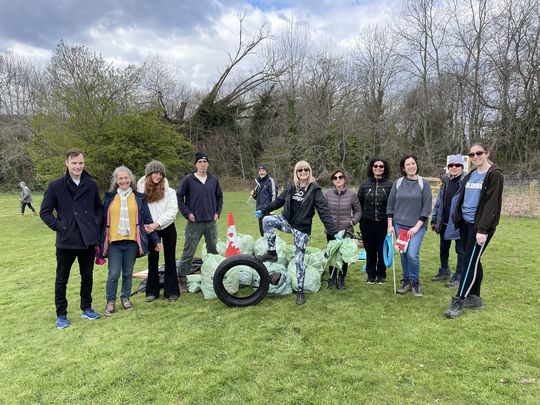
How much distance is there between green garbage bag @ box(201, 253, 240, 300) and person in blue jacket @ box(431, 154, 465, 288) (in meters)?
2.93

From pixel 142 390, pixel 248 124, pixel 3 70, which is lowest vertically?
pixel 142 390

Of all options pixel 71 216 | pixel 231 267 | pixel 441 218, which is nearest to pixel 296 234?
pixel 231 267

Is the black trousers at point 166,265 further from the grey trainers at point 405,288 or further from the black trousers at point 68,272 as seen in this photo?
the grey trainers at point 405,288

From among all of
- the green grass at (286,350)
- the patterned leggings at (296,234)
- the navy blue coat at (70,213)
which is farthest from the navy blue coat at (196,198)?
the navy blue coat at (70,213)

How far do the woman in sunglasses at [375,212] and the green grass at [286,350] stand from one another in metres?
0.35

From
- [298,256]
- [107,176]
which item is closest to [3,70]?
[107,176]

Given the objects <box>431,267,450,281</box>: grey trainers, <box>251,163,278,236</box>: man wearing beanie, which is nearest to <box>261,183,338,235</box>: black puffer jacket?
<box>431,267,450,281</box>: grey trainers

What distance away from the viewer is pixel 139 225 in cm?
429

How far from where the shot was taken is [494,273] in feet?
18.5

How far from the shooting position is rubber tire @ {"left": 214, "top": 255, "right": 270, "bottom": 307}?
439 cm

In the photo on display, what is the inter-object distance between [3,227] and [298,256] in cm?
1347

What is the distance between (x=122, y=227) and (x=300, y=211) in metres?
2.06

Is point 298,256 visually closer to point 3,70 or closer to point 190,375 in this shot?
point 190,375

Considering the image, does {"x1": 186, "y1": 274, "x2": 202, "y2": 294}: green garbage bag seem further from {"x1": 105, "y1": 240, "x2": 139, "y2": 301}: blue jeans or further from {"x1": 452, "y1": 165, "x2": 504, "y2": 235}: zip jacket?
{"x1": 452, "y1": 165, "x2": 504, "y2": 235}: zip jacket
